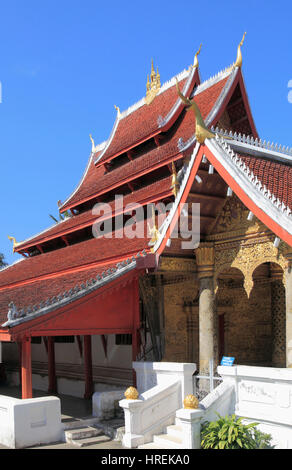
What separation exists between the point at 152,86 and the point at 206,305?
1200cm

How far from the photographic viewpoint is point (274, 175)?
8.55 metres

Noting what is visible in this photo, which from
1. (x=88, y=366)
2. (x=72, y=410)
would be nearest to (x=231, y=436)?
(x=72, y=410)

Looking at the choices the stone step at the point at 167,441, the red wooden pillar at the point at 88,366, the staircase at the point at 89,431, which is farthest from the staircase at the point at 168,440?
the red wooden pillar at the point at 88,366

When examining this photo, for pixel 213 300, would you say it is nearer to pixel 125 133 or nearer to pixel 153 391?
pixel 153 391

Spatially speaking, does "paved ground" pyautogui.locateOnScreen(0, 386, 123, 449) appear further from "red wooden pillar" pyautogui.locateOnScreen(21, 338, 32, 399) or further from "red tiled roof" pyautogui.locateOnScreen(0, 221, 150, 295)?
"red tiled roof" pyautogui.locateOnScreen(0, 221, 150, 295)

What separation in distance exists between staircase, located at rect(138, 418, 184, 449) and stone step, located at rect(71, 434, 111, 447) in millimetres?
1044

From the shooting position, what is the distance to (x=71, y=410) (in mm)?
11023

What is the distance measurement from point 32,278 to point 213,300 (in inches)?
248

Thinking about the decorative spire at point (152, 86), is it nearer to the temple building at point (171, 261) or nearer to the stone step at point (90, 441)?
the temple building at point (171, 261)

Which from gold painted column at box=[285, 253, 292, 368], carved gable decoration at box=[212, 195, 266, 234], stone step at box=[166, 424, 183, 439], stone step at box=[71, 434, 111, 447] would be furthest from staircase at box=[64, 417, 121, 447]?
carved gable decoration at box=[212, 195, 266, 234]

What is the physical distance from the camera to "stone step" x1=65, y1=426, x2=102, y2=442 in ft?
27.9

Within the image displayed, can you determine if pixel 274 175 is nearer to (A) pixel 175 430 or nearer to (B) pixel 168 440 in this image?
(A) pixel 175 430
